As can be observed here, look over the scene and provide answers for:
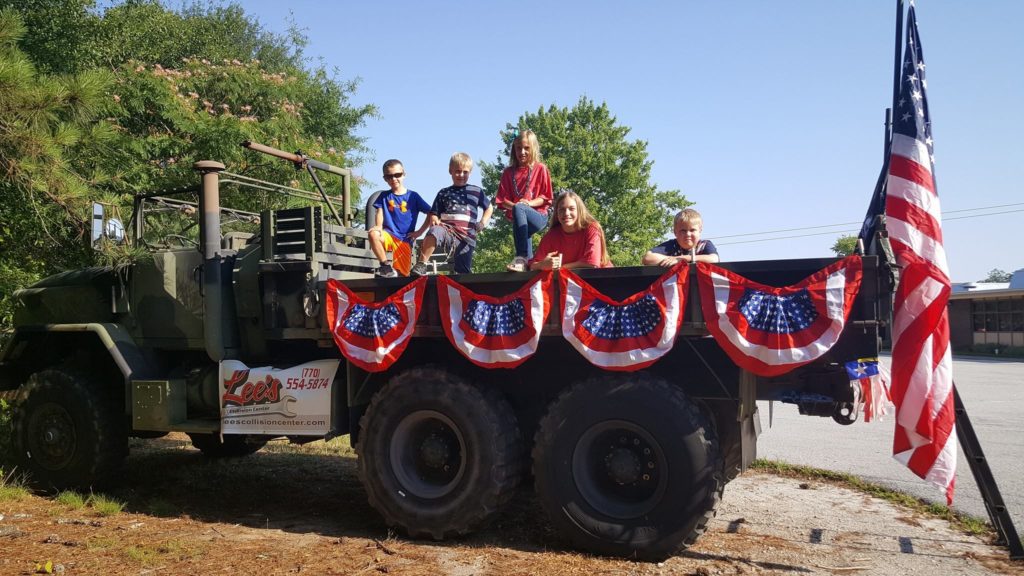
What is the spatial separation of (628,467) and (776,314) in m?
1.31

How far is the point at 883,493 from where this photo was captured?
7.03 metres

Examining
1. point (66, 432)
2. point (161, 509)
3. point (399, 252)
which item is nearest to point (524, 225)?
point (399, 252)

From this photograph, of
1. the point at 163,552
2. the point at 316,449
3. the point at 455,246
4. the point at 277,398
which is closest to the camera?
the point at 163,552

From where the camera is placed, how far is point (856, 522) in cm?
606

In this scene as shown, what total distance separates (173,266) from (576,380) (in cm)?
373

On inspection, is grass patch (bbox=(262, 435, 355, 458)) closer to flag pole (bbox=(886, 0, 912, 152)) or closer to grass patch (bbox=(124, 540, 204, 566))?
grass patch (bbox=(124, 540, 204, 566))

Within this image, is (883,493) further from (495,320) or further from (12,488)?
(12,488)

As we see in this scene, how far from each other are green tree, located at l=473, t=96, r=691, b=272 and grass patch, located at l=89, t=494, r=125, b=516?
31364 mm

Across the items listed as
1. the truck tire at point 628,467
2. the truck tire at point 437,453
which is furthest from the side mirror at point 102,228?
the truck tire at point 628,467

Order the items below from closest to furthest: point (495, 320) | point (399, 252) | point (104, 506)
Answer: point (495, 320) → point (104, 506) → point (399, 252)

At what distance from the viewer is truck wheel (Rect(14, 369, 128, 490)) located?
6914 mm

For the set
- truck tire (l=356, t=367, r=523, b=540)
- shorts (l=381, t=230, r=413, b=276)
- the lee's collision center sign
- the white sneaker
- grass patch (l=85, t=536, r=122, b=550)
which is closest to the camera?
grass patch (l=85, t=536, r=122, b=550)

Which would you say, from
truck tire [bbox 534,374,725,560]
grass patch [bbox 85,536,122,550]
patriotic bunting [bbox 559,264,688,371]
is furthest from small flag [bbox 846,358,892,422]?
grass patch [bbox 85,536,122,550]

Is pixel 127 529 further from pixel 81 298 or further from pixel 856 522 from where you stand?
pixel 856 522
